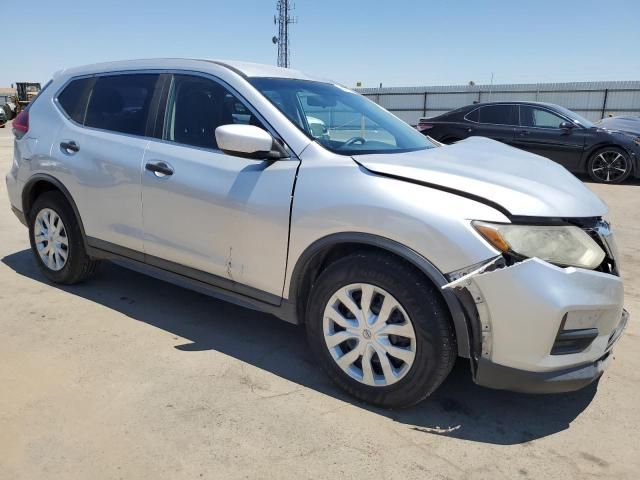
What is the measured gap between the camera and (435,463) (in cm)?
229

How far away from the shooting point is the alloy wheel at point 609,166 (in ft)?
32.3

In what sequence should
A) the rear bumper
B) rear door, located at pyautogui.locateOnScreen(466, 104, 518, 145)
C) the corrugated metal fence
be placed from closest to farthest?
the rear bumper
rear door, located at pyautogui.locateOnScreen(466, 104, 518, 145)
the corrugated metal fence

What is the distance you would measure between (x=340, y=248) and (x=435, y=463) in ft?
3.67

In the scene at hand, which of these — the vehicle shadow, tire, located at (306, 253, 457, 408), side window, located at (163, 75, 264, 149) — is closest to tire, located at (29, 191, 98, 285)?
the vehicle shadow

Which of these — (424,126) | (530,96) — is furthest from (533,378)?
(530,96)

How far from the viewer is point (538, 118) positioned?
10273 mm

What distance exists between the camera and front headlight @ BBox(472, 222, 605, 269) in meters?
2.25

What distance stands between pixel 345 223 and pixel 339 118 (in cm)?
103

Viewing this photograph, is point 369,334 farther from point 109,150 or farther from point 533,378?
point 109,150

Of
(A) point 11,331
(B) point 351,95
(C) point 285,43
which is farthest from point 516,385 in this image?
(C) point 285,43

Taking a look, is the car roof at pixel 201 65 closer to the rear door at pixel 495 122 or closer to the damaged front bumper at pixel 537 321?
the damaged front bumper at pixel 537 321

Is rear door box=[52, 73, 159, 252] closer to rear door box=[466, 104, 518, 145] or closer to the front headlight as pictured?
the front headlight

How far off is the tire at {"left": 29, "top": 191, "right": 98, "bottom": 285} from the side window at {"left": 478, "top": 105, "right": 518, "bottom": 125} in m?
8.86

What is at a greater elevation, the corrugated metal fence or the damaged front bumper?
the corrugated metal fence
